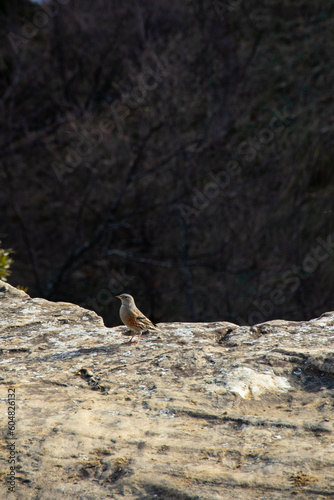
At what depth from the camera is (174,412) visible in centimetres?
258

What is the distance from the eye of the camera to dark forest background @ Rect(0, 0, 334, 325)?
1009 cm

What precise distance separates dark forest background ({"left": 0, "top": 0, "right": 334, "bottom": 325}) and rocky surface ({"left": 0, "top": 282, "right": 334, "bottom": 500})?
6.38 metres

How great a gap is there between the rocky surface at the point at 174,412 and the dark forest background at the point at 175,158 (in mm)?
6381

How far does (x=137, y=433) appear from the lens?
7.91 ft

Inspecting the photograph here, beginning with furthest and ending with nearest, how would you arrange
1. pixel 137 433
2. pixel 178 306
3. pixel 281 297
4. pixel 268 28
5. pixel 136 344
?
pixel 268 28 < pixel 178 306 < pixel 281 297 < pixel 136 344 < pixel 137 433

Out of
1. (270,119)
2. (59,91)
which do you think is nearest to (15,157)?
(59,91)

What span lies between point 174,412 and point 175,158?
27.8 ft

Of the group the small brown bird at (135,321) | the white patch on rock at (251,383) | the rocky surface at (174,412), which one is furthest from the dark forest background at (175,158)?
the white patch on rock at (251,383)

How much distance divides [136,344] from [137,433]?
112 centimetres

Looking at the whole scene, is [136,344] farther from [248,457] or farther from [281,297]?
[281,297]

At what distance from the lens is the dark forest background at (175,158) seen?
33.1 feet

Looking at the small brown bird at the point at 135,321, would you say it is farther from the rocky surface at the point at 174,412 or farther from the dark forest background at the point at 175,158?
the dark forest background at the point at 175,158

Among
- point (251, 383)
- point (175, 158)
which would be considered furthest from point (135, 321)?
point (175, 158)

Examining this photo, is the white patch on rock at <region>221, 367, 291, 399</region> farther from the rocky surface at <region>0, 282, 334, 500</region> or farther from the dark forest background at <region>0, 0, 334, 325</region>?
the dark forest background at <region>0, 0, 334, 325</region>
